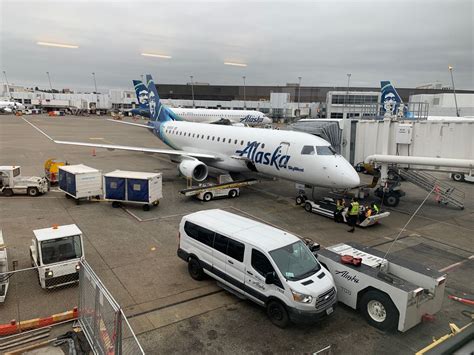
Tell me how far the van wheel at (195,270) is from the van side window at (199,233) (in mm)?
801

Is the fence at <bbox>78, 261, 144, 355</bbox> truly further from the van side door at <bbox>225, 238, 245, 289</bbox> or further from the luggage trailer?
the luggage trailer

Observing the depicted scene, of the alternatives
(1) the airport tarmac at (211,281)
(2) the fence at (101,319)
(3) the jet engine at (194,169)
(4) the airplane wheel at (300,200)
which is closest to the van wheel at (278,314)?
(1) the airport tarmac at (211,281)

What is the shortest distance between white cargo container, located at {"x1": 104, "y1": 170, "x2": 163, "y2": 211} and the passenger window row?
24.7 feet

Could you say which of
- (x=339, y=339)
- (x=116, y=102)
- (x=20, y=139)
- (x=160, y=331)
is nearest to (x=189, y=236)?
(x=160, y=331)

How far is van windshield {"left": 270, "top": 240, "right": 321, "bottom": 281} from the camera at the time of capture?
9.81 metres

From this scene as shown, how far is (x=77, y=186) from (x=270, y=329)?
14.3 metres

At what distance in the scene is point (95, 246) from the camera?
→ 14.4 m

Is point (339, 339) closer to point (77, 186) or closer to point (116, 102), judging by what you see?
point (77, 186)

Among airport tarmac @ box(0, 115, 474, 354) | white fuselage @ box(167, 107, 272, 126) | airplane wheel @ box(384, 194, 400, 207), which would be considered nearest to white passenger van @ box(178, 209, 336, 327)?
airport tarmac @ box(0, 115, 474, 354)

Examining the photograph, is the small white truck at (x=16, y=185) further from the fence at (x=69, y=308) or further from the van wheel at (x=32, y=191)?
the fence at (x=69, y=308)

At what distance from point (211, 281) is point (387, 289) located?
18.2ft

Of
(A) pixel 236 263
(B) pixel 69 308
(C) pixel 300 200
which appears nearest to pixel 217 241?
(A) pixel 236 263

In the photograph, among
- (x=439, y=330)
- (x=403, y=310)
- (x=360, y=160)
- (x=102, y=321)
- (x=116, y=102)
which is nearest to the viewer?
(x=102, y=321)

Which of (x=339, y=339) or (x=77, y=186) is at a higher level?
(x=77, y=186)
